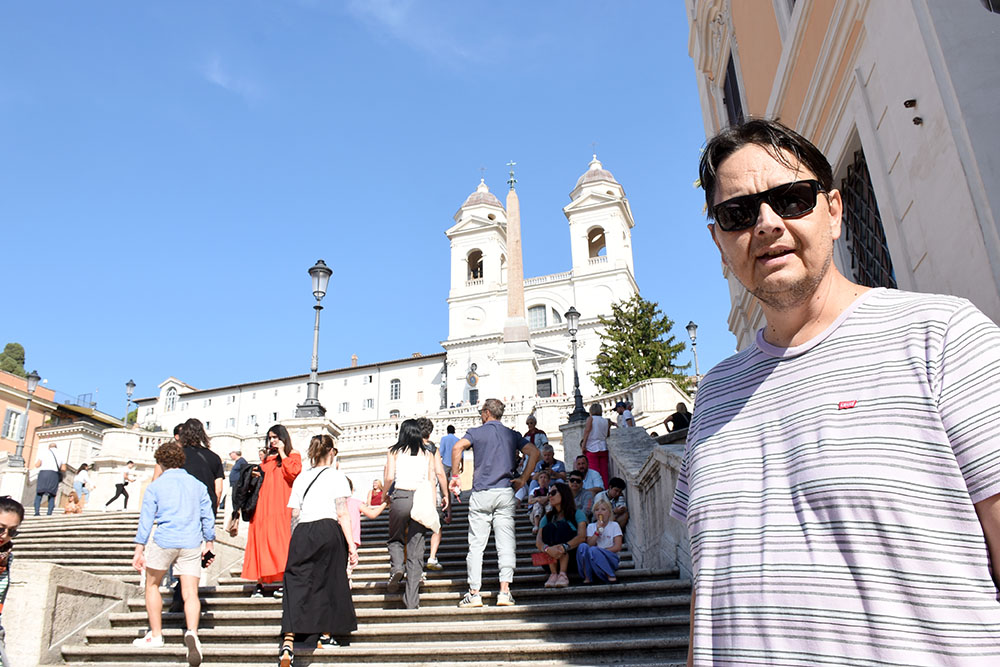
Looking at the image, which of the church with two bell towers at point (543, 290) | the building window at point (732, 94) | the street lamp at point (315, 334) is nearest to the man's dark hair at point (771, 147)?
the building window at point (732, 94)

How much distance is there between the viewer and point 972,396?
1206mm

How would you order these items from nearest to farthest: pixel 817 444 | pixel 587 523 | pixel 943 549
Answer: pixel 943 549
pixel 817 444
pixel 587 523

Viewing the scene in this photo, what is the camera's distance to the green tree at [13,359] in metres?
76.4

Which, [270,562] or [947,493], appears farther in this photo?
[270,562]

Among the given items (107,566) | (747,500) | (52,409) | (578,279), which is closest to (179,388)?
(52,409)

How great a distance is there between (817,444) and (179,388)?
82244mm

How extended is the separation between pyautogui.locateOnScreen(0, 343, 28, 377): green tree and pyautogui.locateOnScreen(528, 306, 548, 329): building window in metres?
56.7

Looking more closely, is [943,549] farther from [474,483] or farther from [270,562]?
[270,562]

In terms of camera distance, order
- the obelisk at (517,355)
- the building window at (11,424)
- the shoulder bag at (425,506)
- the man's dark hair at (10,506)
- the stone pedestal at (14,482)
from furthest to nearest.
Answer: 1. the building window at (11,424)
2. the obelisk at (517,355)
3. the stone pedestal at (14,482)
4. the shoulder bag at (425,506)
5. the man's dark hair at (10,506)

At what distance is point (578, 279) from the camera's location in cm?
6400

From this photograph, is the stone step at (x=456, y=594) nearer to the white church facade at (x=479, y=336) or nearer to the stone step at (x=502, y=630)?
the stone step at (x=502, y=630)

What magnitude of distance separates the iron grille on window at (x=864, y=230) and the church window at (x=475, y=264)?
206ft

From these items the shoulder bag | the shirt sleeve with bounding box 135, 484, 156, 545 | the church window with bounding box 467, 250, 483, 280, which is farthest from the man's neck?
the church window with bounding box 467, 250, 483, 280

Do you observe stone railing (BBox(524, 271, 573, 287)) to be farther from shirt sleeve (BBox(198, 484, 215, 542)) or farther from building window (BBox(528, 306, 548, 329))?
shirt sleeve (BBox(198, 484, 215, 542))
